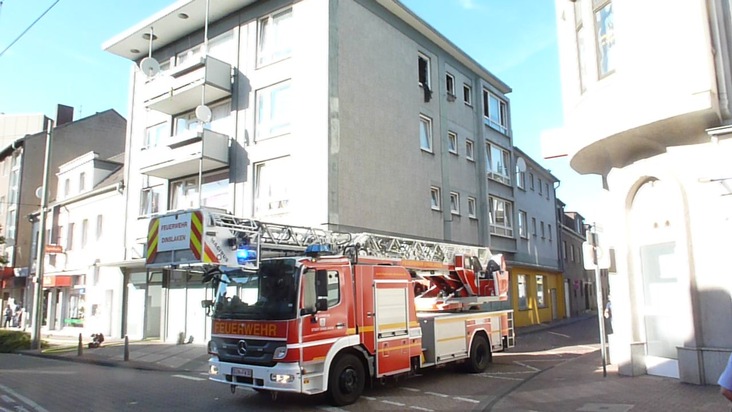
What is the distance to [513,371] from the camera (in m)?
13.3

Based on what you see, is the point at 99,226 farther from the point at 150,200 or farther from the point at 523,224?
the point at 523,224

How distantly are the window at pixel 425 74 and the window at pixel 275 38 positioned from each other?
241 inches

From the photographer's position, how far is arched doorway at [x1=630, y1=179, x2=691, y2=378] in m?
10.2

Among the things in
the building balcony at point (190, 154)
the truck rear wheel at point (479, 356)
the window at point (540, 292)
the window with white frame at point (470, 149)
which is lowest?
the truck rear wheel at point (479, 356)

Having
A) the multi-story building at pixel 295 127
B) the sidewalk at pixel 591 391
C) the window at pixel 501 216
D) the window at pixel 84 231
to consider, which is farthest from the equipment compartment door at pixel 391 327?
the window at pixel 84 231

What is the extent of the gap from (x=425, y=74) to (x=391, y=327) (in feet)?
50.3

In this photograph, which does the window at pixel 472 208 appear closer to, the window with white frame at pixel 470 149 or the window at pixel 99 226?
the window with white frame at pixel 470 149

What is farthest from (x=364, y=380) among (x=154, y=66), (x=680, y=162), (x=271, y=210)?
(x=154, y=66)

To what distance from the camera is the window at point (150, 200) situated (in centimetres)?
2297

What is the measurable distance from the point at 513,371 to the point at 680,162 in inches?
239

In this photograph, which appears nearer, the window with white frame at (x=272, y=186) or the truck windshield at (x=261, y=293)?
the truck windshield at (x=261, y=293)

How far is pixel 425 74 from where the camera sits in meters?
23.5

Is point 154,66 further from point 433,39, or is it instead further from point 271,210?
point 433,39

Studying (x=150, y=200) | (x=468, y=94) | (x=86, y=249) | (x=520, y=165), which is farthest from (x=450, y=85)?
(x=86, y=249)
